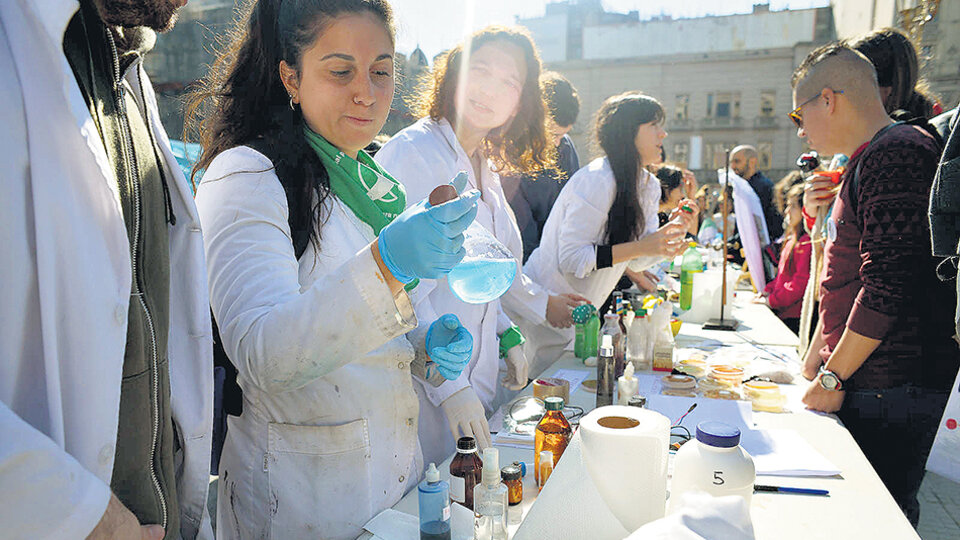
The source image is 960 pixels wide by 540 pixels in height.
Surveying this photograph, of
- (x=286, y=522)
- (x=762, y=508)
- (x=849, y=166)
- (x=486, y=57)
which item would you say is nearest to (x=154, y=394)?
(x=286, y=522)

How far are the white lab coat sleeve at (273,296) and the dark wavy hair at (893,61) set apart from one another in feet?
7.73

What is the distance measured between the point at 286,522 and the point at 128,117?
0.90m

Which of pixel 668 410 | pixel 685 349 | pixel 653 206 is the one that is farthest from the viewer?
pixel 653 206

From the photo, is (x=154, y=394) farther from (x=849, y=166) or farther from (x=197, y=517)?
(x=849, y=166)

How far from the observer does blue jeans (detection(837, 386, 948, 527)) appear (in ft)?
6.30

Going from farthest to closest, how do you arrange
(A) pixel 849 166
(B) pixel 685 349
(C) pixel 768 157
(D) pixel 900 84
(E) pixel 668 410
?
(C) pixel 768 157
(B) pixel 685 349
(D) pixel 900 84
(A) pixel 849 166
(E) pixel 668 410

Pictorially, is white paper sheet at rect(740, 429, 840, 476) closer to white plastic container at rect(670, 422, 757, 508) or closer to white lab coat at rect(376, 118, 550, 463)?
white plastic container at rect(670, 422, 757, 508)

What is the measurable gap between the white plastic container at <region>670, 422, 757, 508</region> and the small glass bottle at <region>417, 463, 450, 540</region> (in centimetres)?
47

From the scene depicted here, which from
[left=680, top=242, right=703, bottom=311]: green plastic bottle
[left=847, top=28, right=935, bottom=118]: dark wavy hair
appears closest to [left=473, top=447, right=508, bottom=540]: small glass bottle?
[left=847, top=28, right=935, bottom=118]: dark wavy hair

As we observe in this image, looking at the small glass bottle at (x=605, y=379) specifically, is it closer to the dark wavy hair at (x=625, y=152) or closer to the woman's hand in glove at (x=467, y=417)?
the woman's hand in glove at (x=467, y=417)

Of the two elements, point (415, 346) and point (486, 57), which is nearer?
point (415, 346)

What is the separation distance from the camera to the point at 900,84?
238 centimetres

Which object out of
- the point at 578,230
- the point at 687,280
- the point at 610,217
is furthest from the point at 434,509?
the point at 687,280

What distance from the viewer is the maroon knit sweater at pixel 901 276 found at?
71.3 inches
